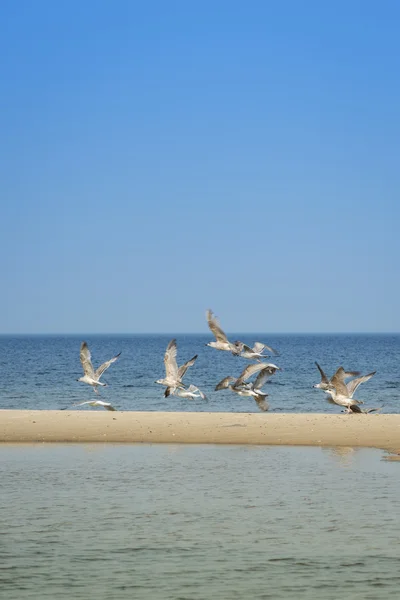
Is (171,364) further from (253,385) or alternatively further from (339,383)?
(339,383)

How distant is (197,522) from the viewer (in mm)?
16094

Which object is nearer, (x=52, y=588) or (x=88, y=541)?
(x=52, y=588)

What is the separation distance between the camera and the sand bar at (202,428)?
27.0m

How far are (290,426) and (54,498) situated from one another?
38.9ft

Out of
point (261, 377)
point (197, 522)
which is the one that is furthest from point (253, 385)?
point (197, 522)

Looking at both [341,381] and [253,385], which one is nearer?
[341,381]

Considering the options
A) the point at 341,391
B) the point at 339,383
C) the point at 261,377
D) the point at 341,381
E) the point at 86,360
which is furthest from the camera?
the point at 86,360

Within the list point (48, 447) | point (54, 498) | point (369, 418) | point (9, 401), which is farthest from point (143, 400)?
point (54, 498)

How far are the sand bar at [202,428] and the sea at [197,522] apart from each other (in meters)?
1.04

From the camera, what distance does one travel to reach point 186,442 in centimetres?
2684

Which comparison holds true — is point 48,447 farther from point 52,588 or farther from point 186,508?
point 52,588

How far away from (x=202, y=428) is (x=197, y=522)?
1244 centimetres

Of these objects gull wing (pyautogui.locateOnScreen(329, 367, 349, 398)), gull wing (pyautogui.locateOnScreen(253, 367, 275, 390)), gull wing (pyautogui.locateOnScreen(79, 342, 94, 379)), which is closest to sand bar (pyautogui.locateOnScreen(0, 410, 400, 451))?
gull wing (pyautogui.locateOnScreen(329, 367, 349, 398))

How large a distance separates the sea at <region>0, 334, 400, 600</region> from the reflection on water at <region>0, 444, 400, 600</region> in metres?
0.02
